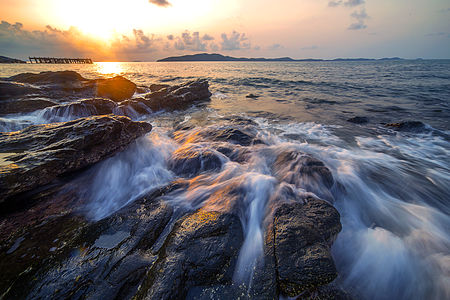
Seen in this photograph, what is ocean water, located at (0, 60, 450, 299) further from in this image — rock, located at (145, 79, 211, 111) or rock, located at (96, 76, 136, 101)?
rock, located at (96, 76, 136, 101)

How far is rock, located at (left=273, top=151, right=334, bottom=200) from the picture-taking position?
3.74 metres

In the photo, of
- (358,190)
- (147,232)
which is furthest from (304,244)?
(358,190)

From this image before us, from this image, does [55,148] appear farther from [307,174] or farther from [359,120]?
[359,120]

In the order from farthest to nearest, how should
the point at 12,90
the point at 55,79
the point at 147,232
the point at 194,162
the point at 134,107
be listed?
the point at 55,79 < the point at 134,107 < the point at 12,90 < the point at 194,162 < the point at 147,232

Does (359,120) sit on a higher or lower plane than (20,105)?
lower

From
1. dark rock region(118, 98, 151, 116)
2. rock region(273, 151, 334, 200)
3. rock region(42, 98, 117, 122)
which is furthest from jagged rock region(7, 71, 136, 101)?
rock region(273, 151, 334, 200)

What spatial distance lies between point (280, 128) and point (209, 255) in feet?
22.9

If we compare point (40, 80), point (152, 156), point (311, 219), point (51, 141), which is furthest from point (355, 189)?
point (40, 80)

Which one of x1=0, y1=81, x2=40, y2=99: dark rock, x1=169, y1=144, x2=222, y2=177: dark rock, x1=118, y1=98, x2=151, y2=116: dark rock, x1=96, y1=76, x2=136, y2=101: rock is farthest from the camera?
x1=96, y1=76, x2=136, y2=101: rock

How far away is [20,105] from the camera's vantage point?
369 inches

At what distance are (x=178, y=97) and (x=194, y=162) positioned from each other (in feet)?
30.9

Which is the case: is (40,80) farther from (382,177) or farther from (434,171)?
(434,171)

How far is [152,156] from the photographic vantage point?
5.14 metres

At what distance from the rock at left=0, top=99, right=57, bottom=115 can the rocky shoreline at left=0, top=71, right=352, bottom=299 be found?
6.89 metres
